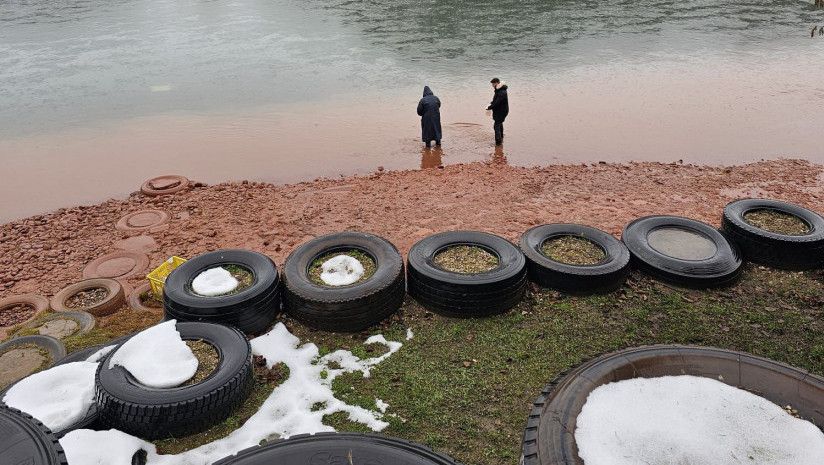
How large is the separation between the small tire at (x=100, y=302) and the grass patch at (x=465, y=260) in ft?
15.4

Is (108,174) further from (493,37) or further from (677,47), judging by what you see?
(677,47)

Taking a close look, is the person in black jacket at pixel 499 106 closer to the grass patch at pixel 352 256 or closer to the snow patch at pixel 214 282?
the grass patch at pixel 352 256

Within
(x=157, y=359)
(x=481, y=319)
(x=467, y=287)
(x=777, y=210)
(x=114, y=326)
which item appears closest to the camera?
(x=157, y=359)

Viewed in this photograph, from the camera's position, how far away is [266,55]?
23.7 m

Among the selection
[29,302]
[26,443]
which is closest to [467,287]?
[26,443]

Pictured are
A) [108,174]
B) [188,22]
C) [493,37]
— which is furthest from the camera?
[188,22]

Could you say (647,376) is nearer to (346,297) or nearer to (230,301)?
(346,297)

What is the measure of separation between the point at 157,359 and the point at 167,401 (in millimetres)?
630

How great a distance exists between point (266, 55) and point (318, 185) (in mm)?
15061

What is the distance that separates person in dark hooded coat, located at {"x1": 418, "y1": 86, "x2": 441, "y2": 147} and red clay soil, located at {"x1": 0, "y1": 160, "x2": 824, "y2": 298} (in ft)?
5.07

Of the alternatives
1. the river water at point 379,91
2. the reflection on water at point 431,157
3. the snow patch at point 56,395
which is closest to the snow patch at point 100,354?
the snow patch at point 56,395

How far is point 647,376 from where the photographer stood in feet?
15.0

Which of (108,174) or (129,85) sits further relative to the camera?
(129,85)

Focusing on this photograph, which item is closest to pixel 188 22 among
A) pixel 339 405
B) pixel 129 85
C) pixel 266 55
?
pixel 266 55
